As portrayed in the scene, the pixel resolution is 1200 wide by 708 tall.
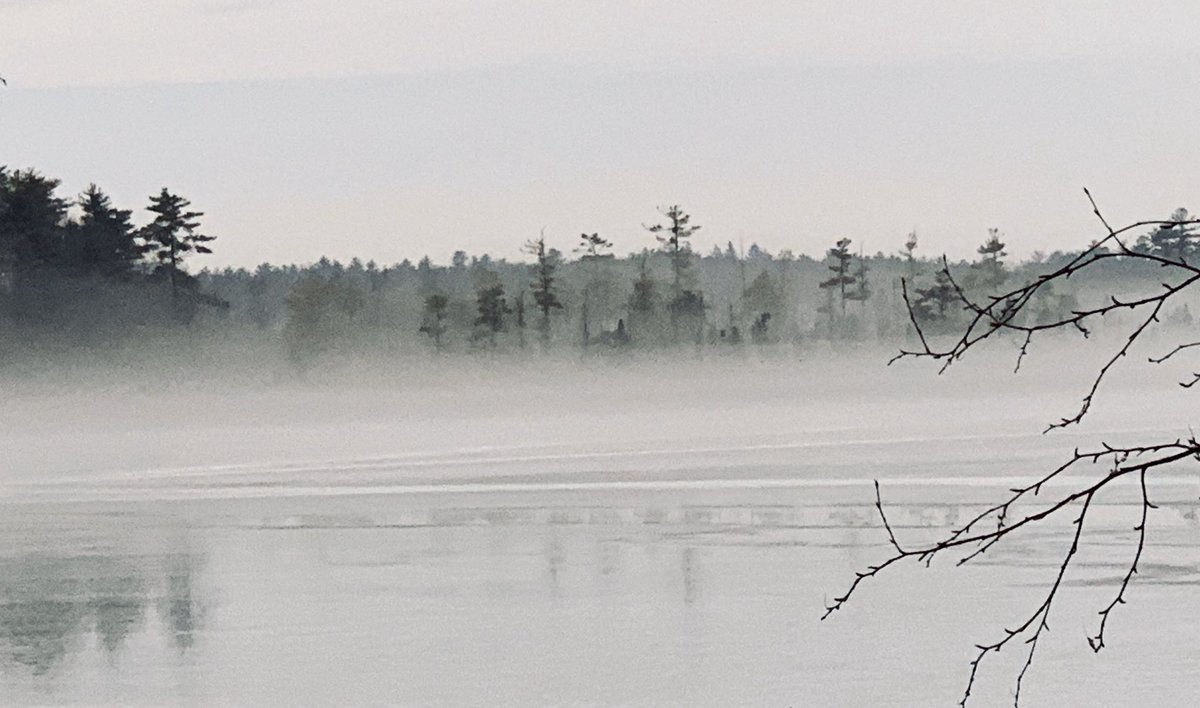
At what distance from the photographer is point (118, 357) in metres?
74.4

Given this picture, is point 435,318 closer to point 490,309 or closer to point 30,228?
point 490,309

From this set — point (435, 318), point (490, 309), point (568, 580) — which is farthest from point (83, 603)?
point (490, 309)

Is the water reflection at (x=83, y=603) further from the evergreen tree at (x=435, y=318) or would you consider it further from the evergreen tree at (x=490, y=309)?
the evergreen tree at (x=490, y=309)

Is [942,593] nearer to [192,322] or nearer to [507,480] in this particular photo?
[507,480]

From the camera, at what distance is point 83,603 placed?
518 inches

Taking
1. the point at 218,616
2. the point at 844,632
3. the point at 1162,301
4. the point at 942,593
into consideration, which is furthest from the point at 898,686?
the point at 1162,301

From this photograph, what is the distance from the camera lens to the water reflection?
11.2 m

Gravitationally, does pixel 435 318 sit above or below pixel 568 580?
above

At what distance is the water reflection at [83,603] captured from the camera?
11234 millimetres

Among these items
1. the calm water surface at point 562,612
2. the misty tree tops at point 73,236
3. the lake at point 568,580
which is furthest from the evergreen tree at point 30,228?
the calm water surface at point 562,612

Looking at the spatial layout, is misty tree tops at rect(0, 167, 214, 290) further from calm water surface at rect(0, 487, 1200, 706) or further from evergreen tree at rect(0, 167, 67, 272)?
calm water surface at rect(0, 487, 1200, 706)

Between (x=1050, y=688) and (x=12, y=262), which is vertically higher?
(x=12, y=262)

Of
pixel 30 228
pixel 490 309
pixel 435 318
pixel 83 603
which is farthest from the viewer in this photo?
pixel 490 309

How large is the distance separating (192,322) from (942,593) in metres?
65.8
